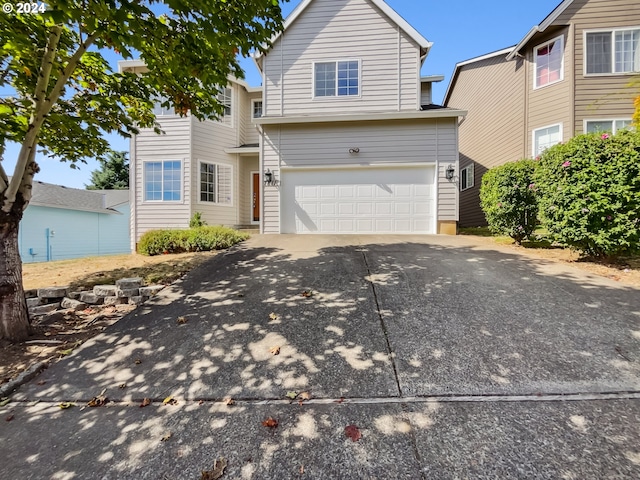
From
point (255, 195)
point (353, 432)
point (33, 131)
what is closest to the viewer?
point (353, 432)

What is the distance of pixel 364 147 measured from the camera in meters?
9.62

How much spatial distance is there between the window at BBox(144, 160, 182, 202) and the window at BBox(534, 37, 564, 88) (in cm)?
1401

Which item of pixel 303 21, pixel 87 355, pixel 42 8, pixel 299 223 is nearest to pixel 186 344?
pixel 87 355

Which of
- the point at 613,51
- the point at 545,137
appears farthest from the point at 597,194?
the point at 613,51

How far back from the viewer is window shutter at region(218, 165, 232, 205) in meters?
12.4

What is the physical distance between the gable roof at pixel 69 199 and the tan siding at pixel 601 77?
79.8 ft

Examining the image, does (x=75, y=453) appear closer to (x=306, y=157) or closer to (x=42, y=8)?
(x=42, y=8)

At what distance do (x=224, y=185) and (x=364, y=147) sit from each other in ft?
20.4

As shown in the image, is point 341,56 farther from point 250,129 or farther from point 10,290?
point 10,290

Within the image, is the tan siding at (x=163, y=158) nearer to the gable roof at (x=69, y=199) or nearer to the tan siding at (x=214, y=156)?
the tan siding at (x=214, y=156)

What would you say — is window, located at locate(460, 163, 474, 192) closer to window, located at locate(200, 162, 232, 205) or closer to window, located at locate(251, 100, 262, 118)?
window, located at locate(251, 100, 262, 118)

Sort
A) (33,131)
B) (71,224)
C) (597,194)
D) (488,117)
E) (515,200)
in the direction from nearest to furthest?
(33,131)
(597,194)
(515,200)
(488,117)
(71,224)

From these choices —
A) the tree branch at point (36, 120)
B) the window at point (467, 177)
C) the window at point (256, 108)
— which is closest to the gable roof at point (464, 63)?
the window at point (467, 177)

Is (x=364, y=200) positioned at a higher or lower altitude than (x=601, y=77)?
lower
